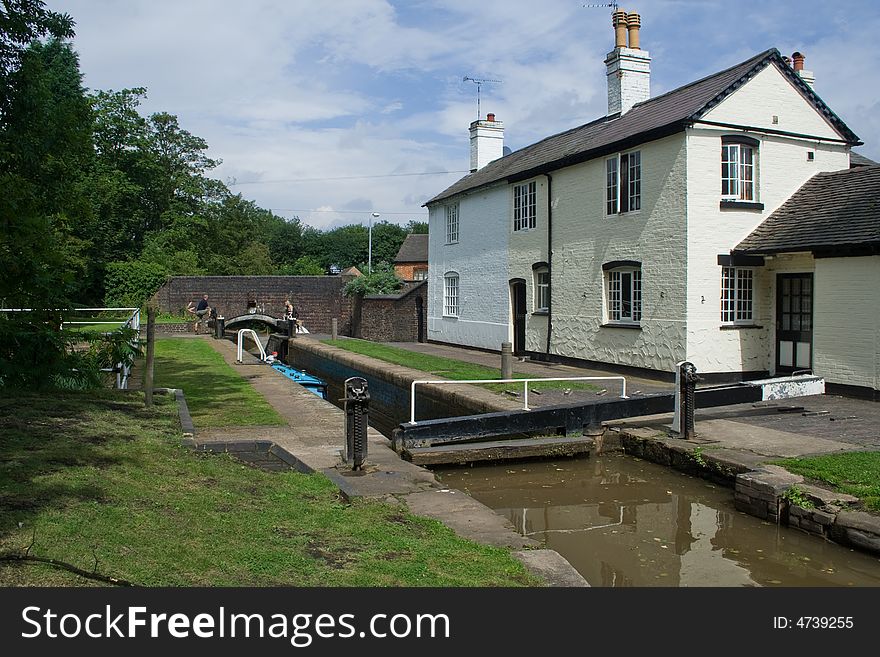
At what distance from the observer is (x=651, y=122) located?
1775cm

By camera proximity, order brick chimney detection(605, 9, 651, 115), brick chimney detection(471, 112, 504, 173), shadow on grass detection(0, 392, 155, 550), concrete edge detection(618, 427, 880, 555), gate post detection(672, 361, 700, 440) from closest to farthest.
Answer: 1. shadow on grass detection(0, 392, 155, 550)
2. concrete edge detection(618, 427, 880, 555)
3. gate post detection(672, 361, 700, 440)
4. brick chimney detection(605, 9, 651, 115)
5. brick chimney detection(471, 112, 504, 173)

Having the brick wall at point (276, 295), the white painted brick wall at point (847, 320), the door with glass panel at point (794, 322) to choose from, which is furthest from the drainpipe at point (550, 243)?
the brick wall at point (276, 295)

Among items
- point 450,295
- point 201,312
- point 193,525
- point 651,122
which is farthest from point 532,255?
point 201,312

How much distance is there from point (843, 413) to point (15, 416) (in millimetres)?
11852

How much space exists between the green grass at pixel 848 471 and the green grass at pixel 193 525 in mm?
3963

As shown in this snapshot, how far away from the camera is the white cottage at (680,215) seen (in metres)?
16.3

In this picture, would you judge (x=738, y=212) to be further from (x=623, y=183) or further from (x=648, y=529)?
(x=648, y=529)

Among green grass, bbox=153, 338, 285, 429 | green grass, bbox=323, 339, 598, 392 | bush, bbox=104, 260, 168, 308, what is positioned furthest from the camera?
bush, bbox=104, 260, 168, 308

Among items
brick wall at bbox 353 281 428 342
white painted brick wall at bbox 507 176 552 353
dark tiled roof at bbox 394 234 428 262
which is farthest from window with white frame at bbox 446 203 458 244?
dark tiled roof at bbox 394 234 428 262

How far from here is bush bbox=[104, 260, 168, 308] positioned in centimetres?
3852

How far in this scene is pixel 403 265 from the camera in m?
68.9

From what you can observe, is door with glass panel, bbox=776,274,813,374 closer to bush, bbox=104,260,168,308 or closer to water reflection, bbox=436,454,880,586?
water reflection, bbox=436,454,880,586

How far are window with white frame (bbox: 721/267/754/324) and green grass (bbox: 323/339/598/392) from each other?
3576mm
